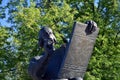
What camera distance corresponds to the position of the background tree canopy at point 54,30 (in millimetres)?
22484

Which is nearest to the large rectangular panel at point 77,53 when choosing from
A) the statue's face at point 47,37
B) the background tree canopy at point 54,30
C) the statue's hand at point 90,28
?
the statue's hand at point 90,28

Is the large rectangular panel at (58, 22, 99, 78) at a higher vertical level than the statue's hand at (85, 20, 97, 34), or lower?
lower

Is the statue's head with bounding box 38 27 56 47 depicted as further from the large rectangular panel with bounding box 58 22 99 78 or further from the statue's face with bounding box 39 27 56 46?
the large rectangular panel with bounding box 58 22 99 78

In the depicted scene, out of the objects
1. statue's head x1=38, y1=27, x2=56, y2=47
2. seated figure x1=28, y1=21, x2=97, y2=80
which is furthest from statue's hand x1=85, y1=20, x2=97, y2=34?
→ statue's head x1=38, y1=27, x2=56, y2=47

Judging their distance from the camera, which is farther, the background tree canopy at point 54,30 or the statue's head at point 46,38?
the background tree canopy at point 54,30

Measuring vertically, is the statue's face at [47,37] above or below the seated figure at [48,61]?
above

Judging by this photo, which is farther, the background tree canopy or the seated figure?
the background tree canopy

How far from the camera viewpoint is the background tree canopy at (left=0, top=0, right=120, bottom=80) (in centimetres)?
2248

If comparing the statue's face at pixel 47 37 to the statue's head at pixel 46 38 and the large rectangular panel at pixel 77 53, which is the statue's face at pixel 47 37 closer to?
the statue's head at pixel 46 38

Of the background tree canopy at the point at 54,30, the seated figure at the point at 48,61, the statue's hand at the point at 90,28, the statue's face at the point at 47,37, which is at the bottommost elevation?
the background tree canopy at the point at 54,30

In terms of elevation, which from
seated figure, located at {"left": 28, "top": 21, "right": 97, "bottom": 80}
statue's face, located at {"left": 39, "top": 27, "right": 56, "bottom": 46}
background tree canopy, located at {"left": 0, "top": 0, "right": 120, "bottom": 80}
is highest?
statue's face, located at {"left": 39, "top": 27, "right": 56, "bottom": 46}

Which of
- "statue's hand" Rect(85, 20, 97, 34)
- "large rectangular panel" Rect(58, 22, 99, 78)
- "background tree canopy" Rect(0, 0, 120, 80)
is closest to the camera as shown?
"large rectangular panel" Rect(58, 22, 99, 78)

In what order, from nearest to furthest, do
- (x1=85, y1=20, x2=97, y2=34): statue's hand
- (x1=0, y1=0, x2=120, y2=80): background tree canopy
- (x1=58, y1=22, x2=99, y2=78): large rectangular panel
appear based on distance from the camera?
(x1=58, y1=22, x2=99, y2=78): large rectangular panel → (x1=85, y1=20, x2=97, y2=34): statue's hand → (x1=0, y1=0, x2=120, y2=80): background tree canopy

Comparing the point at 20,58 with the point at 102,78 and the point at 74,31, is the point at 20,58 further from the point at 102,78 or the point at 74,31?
the point at 74,31
